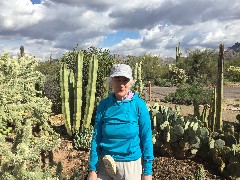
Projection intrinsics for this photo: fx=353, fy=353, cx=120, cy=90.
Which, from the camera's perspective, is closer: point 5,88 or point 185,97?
point 5,88

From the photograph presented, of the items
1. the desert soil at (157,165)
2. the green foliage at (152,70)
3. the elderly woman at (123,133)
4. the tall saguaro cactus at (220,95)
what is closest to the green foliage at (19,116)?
the elderly woman at (123,133)

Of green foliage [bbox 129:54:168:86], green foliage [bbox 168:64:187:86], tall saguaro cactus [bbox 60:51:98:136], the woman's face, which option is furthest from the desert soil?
green foliage [bbox 129:54:168:86]

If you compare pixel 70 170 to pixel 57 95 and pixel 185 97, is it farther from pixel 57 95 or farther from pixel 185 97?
pixel 185 97

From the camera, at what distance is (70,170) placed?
638 cm

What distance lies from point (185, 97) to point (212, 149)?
33.7ft

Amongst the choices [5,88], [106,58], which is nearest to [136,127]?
[5,88]

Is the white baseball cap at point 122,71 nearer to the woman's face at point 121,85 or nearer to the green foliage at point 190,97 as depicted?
the woman's face at point 121,85

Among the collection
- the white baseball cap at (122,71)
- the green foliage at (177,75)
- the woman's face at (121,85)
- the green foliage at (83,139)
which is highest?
the white baseball cap at (122,71)

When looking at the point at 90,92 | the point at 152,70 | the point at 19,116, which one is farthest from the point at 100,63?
the point at 152,70

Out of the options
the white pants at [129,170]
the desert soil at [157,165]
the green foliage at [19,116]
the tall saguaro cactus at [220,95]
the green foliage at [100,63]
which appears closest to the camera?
the green foliage at [19,116]

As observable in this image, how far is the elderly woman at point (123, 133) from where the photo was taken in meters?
2.83

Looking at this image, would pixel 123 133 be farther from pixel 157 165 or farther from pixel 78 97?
pixel 78 97

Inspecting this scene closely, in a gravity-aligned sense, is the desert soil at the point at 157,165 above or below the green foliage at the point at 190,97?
below

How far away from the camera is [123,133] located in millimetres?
2840
